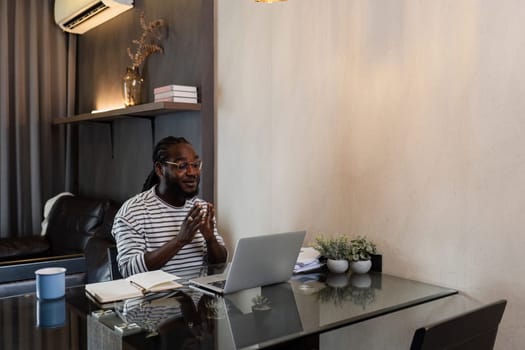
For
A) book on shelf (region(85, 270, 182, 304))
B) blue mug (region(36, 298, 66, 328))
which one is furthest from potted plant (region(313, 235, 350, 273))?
blue mug (region(36, 298, 66, 328))

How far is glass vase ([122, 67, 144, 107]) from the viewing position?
3387mm

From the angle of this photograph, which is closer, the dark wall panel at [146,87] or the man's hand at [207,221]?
the man's hand at [207,221]

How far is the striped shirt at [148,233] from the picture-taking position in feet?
6.33

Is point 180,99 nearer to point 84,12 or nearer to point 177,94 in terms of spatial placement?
point 177,94

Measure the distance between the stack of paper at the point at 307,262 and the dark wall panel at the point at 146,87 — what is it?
1.04 meters

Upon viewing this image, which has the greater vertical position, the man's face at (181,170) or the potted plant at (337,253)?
the man's face at (181,170)

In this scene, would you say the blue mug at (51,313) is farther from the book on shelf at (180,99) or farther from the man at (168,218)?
the book on shelf at (180,99)

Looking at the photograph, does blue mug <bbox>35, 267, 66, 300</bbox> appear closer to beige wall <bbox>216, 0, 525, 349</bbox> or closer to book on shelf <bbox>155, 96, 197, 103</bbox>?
beige wall <bbox>216, 0, 525, 349</bbox>

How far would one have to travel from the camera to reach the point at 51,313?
1450 millimetres

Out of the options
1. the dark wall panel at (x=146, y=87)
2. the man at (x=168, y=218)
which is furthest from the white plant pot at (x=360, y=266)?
the dark wall panel at (x=146, y=87)

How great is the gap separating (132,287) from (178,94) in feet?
4.84

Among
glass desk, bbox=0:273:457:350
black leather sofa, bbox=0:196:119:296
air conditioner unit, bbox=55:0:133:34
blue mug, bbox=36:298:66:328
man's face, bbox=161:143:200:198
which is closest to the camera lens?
glass desk, bbox=0:273:457:350

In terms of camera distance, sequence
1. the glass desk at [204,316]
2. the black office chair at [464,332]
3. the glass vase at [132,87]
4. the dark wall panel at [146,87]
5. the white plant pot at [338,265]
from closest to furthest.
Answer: the black office chair at [464,332]
the glass desk at [204,316]
the white plant pot at [338,265]
the dark wall panel at [146,87]
the glass vase at [132,87]

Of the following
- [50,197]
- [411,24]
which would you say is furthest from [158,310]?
[50,197]
